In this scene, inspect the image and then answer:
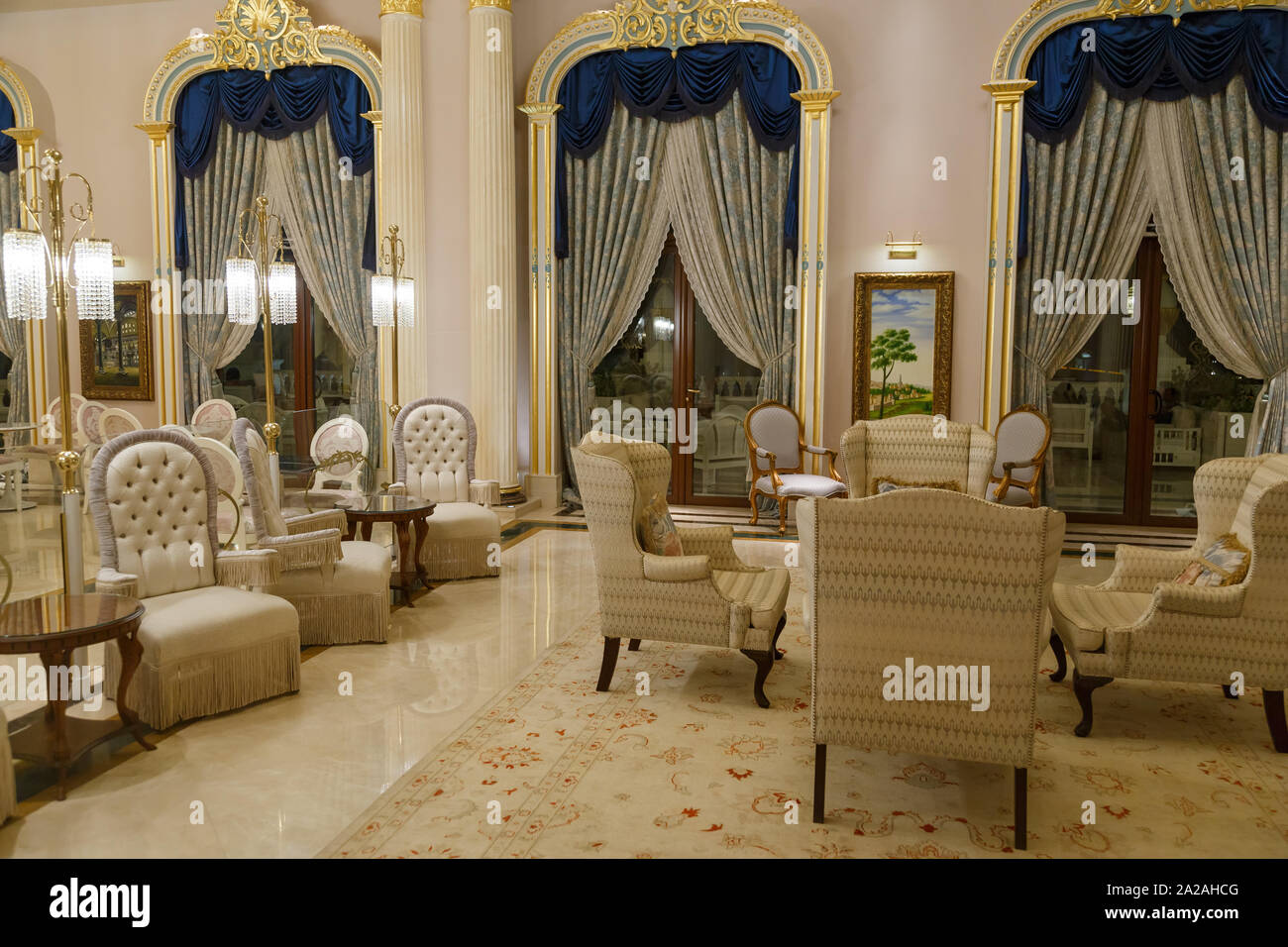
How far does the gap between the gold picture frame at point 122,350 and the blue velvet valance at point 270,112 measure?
655 mm

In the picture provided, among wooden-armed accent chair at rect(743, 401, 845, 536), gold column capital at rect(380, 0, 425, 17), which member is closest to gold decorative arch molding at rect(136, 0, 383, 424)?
gold column capital at rect(380, 0, 425, 17)

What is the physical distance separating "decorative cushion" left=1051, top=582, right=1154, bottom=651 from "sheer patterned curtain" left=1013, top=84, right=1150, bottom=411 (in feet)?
13.5

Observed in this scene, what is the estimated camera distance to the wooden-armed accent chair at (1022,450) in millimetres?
7664

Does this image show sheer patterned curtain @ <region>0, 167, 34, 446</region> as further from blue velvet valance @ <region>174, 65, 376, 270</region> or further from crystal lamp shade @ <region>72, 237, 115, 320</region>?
crystal lamp shade @ <region>72, 237, 115, 320</region>

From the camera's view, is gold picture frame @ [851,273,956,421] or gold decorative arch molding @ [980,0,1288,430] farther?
gold picture frame @ [851,273,956,421]

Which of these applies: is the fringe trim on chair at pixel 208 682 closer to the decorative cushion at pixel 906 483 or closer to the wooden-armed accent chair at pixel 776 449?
the decorative cushion at pixel 906 483

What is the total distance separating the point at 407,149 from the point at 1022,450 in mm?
5609

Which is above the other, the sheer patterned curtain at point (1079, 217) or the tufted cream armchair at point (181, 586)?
the sheer patterned curtain at point (1079, 217)

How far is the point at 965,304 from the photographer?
8258mm

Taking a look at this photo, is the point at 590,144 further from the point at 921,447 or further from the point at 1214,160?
the point at 1214,160

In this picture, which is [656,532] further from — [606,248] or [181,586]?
[606,248]

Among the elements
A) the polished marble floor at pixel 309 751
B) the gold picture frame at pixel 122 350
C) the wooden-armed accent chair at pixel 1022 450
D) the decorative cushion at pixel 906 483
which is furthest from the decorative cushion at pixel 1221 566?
the gold picture frame at pixel 122 350

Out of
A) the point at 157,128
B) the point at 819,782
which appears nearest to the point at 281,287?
the point at 157,128

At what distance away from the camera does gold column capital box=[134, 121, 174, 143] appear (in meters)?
9.77
